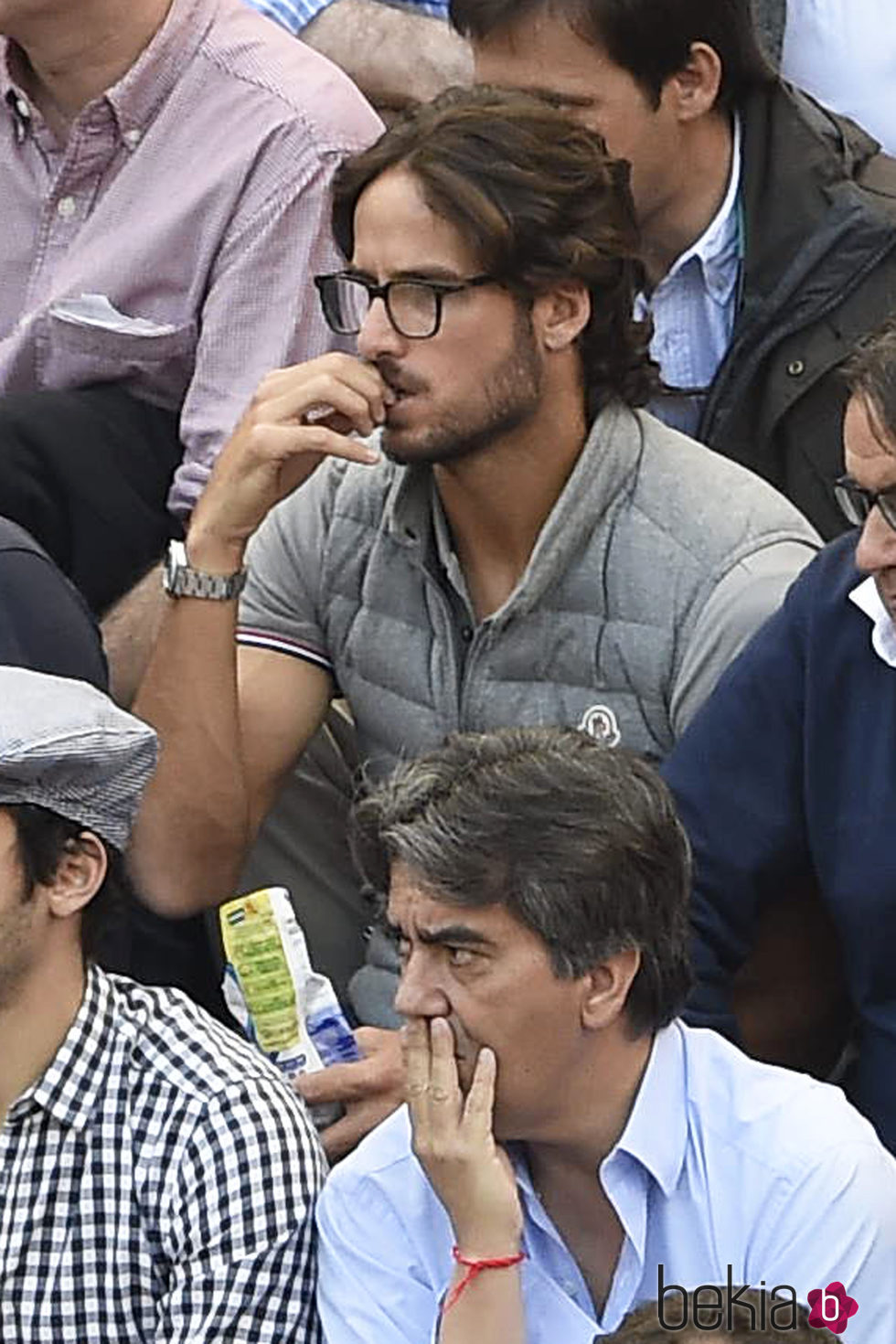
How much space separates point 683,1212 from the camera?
7.99ft

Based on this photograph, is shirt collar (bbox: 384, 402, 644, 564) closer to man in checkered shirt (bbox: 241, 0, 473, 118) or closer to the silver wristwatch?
the silver wristwatch

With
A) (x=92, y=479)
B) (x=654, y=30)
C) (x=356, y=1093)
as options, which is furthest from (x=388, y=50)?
(x=356, y=1093)

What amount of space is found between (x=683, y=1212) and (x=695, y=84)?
66.4 inches

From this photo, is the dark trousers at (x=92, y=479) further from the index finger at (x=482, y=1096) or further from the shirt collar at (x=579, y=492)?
the index finger at (x=482, y=1096)

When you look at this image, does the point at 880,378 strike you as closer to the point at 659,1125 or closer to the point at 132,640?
the point at 659,1125

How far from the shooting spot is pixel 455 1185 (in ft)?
7.89

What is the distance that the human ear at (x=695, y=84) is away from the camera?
358cm

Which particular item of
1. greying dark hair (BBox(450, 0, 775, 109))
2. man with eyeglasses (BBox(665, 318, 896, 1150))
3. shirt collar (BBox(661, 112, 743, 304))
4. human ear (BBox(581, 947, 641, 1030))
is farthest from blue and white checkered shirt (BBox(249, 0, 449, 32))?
human ear (BBox(581, 947, 641, 1030))

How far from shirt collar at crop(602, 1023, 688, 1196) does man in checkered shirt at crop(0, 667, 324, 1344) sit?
1.01 feet

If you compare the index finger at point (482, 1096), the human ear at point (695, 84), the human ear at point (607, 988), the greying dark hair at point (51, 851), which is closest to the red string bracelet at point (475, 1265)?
the index finger at point (482, 1096)

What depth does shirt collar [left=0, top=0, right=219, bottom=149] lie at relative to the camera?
12.0ft

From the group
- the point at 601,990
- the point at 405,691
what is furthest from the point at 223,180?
the point at 601,990

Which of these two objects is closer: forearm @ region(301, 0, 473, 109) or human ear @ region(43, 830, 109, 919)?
human ear @ region(43, 830, 109, 919)

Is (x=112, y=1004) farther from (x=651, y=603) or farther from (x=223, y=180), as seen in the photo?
(x=223, y=180)
